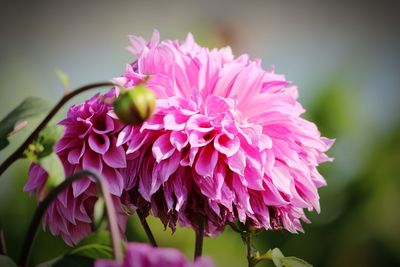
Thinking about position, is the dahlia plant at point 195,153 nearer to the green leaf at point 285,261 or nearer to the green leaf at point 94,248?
the green leaf at point 285,261

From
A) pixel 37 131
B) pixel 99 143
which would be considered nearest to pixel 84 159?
pixel 99 143

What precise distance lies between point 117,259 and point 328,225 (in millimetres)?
2529

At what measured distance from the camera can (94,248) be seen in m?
0.32

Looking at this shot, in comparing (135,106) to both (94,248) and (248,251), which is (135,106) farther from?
(248,251)

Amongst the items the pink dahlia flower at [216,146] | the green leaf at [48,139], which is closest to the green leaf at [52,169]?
the green leaf at [48,139]

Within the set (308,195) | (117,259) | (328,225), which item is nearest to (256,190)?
(308,195)

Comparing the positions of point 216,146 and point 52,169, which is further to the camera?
point 216,146

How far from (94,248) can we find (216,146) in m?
0.15

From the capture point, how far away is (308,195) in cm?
49

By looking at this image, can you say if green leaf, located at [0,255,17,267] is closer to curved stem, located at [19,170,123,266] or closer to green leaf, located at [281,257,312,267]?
curved stem, located at [19,170,123,266]

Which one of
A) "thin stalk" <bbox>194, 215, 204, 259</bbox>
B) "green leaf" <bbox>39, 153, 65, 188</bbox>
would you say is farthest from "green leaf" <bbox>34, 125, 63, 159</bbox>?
"thin stalk" <bbox>194, 215, 204, 259</bbox>

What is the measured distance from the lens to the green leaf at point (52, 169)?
328mm

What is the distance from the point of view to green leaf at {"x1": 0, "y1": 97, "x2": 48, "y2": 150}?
0.35m

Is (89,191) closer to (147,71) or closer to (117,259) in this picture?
(147,71)
